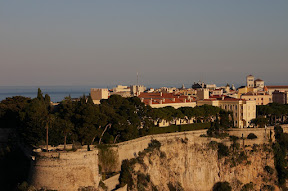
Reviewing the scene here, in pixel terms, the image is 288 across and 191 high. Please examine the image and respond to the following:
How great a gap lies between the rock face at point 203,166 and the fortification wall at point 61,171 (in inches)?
378

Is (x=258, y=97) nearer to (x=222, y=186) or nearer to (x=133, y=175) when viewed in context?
(x=222, y=186)

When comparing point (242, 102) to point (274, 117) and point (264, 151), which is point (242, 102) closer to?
point (274, 117)

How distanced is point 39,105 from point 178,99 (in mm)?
26908

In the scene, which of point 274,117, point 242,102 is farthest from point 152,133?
point 274,117

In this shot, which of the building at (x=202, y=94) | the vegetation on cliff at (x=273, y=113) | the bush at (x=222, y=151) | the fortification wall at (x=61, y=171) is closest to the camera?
the fortification wall at (x=61, y=171)

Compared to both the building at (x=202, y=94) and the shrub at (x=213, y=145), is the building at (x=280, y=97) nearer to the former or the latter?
the building at (x=202, y=94)

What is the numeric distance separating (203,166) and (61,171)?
20.3 m

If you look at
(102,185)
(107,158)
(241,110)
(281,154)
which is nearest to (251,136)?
(281,154)

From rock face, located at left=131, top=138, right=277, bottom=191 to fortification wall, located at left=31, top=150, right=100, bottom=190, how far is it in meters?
9.61

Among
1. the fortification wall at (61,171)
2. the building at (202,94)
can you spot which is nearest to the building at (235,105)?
the building at (202,94)

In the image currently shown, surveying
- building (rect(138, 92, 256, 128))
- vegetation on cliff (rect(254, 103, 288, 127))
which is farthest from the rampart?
vegetation on cliff (rect(254, 103, 288, 127))

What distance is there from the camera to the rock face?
4031 centimetres

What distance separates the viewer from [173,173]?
41.9 metres

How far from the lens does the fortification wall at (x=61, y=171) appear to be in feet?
93.5
